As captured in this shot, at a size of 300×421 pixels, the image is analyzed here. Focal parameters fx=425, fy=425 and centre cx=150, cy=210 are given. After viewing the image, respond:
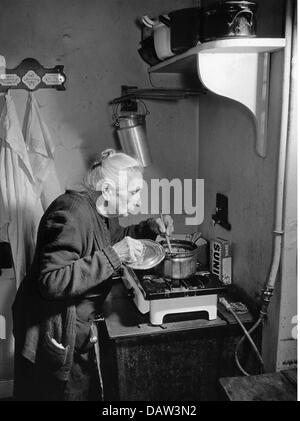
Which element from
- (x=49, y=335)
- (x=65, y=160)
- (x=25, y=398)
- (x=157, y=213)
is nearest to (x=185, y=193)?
(x=157, y=213)

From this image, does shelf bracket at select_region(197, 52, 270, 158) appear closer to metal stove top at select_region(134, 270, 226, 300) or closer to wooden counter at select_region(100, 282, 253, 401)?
metal stove top at select_region(134, 270, 226, 300)

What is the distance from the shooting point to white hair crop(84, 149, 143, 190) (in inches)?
57.6

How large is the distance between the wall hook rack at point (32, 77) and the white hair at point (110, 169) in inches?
22.7

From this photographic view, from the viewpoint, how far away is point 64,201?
4.55 feet

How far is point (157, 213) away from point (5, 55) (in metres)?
0.98

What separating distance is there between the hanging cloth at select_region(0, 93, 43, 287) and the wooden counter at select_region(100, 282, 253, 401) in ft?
1.96

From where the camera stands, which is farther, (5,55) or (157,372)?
(5,55)

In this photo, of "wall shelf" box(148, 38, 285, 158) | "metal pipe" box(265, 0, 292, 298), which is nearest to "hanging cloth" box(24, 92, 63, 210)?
"wall shelf" box(148, 38, 285, 158)

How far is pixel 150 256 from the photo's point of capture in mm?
1544

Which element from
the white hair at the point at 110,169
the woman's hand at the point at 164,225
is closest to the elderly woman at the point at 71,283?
the white hair at the point at 110,169

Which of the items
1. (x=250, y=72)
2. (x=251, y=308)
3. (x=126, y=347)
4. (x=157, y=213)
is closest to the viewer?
(x=250, y=72)

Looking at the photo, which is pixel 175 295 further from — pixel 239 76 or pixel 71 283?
pixel 239 76

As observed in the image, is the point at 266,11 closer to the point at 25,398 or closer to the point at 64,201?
the point at 64,201

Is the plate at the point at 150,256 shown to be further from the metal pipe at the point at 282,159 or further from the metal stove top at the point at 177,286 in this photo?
the metal pipe at the point at 282,159
